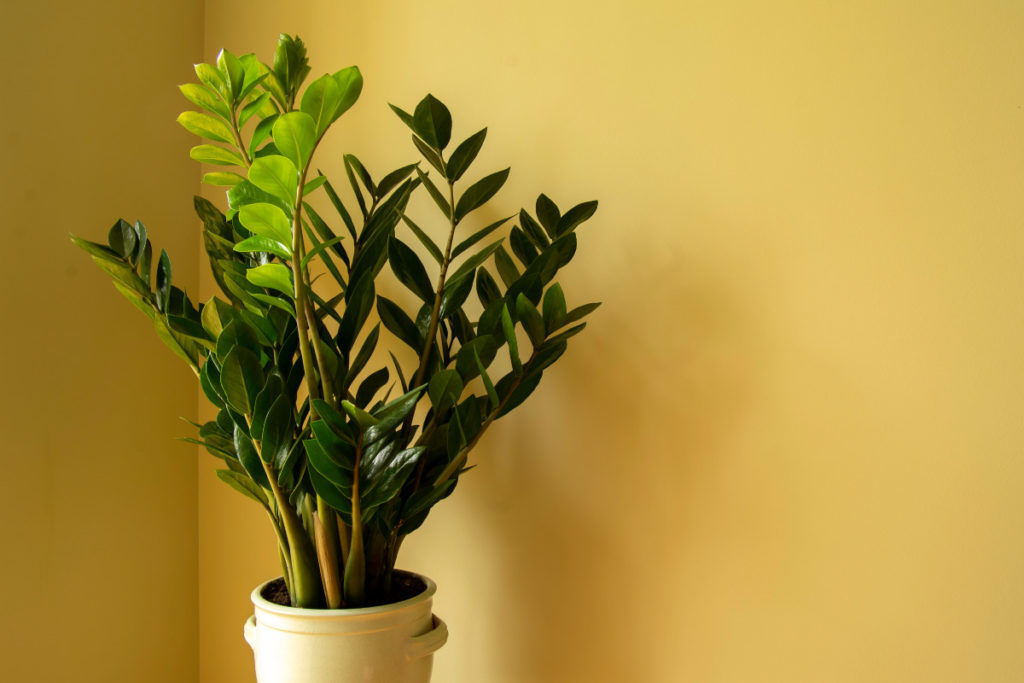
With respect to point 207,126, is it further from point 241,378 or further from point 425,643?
point 425,643

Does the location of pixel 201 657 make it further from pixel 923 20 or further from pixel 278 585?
pixel 923 20

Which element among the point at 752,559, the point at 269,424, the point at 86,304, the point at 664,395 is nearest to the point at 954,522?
the point at 752,559

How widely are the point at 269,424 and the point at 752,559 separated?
2.01 feet

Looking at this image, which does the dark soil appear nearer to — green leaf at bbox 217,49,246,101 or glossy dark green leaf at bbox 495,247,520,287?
glossy dark green leaf at bbox 495,247,520,287

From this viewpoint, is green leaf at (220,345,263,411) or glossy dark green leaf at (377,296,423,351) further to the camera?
glossy dark green leaf at (377,296,423,351)

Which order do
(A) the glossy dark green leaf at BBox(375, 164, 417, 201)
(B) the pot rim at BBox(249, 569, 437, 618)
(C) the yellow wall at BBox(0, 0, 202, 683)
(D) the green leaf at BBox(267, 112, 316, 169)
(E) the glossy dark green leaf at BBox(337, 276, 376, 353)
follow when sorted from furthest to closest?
(C) the yellow wall at BBox(0, 0, 202, 683), (A) the glossy dark green leaf at BBox(375, 164, 417, 201), (E) the glossy dark green leaf at BBox(337, 276, 376, 353), (B) the pot rim at BBox(249, 569, 437, 618), (D) the green leaf at BBox(267, 112, 316, 169)

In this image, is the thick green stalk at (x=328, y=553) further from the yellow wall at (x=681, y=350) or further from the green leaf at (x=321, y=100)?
the green leaf at (x=321, y=100)

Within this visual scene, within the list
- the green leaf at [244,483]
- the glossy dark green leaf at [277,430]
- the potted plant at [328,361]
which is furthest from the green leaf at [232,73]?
the green leaf at [244,483]

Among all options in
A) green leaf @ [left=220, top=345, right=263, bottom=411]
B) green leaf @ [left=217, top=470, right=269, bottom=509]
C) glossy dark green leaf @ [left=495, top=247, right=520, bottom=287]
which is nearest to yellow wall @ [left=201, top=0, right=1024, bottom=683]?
glossy dark green leaf @ [left=495, top=247, right=520, bottom=287]

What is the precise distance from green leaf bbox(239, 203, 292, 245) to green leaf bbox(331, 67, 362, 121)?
0.40 feet

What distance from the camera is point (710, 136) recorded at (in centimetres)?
101

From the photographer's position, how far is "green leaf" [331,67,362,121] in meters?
0.82

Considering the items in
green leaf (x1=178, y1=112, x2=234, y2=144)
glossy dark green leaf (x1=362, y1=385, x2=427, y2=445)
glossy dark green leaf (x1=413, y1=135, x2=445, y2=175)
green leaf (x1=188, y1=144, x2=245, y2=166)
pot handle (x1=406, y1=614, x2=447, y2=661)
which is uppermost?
green leaf (x1=178, y1=112, x2=234, y2=144)

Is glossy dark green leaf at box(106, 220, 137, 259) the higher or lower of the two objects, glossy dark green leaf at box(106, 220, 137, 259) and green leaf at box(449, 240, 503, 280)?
the higher
